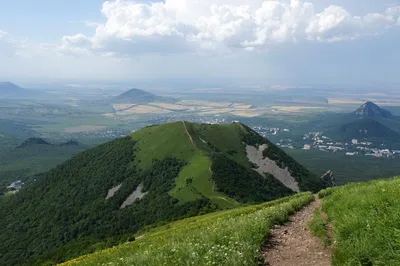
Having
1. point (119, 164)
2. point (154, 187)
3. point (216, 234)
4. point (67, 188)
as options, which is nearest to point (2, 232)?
point (67, 188)

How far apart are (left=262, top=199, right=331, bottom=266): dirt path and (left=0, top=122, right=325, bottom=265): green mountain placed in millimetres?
55740

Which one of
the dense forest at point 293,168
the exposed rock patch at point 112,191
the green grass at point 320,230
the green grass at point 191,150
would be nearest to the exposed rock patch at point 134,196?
the exposed rock patch at point 112,191

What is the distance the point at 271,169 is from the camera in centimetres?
11469

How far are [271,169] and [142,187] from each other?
46258mm

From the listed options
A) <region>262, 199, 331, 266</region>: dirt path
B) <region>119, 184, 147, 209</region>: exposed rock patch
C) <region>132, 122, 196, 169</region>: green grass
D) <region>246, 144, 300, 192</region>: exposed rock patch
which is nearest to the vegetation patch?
<region>246, 144, 300, 192</region>: exposed rock patch

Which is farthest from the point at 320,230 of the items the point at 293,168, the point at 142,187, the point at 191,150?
the point at 293,168

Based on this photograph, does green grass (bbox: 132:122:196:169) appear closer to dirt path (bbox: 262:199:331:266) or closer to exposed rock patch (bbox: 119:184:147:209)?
exposed rock patch (bbox: 119:184:147:209)

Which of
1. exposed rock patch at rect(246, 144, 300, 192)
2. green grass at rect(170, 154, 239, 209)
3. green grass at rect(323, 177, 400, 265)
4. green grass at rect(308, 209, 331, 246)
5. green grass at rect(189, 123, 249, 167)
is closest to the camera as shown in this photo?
green grass at rect(323, 177, 400, 265)

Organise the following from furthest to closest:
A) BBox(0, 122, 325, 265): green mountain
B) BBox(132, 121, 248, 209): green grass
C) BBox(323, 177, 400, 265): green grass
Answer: BBox(132, 121, 248, 209): green grass < BBox(0, 122, 325, 265): green mountain < BBox(323, 177, 400, 265): green grass

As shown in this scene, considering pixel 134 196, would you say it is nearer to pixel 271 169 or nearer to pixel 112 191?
pixel 112 191

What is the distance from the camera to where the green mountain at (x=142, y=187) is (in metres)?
81.3

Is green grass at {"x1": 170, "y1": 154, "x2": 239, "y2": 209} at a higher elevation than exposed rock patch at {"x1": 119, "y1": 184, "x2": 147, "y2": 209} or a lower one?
higher

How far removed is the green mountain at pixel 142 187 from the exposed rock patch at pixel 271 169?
0.36 meters

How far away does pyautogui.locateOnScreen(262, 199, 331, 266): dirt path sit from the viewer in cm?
988
